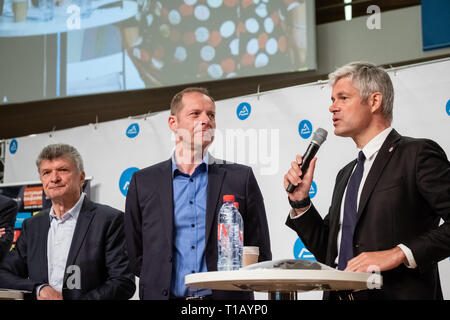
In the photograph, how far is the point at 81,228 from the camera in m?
3.44

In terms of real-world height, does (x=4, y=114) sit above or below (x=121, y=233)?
above

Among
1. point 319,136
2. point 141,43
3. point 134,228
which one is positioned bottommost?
point 134,228

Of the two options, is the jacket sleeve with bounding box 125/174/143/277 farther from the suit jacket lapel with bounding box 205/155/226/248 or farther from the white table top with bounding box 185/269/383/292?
the white table top with bounding box 185/269/383/292

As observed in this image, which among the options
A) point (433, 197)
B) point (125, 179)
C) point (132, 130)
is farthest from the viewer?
point (132, 130)

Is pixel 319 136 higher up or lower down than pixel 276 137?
lower down

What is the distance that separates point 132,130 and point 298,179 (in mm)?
3055

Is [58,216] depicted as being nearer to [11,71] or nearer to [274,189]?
[274,189]

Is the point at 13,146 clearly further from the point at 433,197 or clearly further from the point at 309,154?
the point at 433,197

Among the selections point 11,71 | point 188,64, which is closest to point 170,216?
point 188,64

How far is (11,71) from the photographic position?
625cm

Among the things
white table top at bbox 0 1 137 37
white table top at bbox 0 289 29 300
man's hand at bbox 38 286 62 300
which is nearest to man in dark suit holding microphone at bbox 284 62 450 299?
man's hand at bbox 38 286 62 300

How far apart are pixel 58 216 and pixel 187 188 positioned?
1023 millimetres

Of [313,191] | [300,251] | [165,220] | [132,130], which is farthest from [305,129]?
[165,220]

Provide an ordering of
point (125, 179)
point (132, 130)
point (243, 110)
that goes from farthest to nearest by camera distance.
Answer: point (132, 130) < point (125, 179) < point (243, 110)
